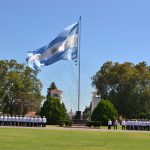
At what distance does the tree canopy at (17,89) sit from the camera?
91.5m

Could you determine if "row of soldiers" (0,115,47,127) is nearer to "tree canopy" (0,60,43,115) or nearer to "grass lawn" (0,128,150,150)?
"grass lawn" (0,128,150,150)

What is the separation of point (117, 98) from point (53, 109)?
39.2 metres

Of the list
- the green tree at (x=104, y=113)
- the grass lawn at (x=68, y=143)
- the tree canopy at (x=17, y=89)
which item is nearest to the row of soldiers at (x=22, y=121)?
the green tree at (x=104, y=113)

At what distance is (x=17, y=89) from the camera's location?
91875mm

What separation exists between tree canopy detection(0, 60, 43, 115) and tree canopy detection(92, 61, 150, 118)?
42.9ft

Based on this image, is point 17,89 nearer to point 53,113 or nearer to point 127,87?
point 127,87

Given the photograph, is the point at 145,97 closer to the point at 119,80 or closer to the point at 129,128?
the point at 119,80

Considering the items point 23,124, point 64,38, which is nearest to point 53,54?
point 64,38

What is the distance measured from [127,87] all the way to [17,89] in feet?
70.4

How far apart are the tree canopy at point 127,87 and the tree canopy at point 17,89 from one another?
13.1 metres

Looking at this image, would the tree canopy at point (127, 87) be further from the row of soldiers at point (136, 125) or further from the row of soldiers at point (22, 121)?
the row of soldiers at point (22, 121)

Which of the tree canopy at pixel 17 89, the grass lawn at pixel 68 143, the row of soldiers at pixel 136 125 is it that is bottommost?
the grass lawn at pixel 68 143

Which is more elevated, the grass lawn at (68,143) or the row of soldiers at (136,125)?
the row of soldiers at (136,125)

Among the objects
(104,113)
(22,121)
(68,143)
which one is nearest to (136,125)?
(104,113)
